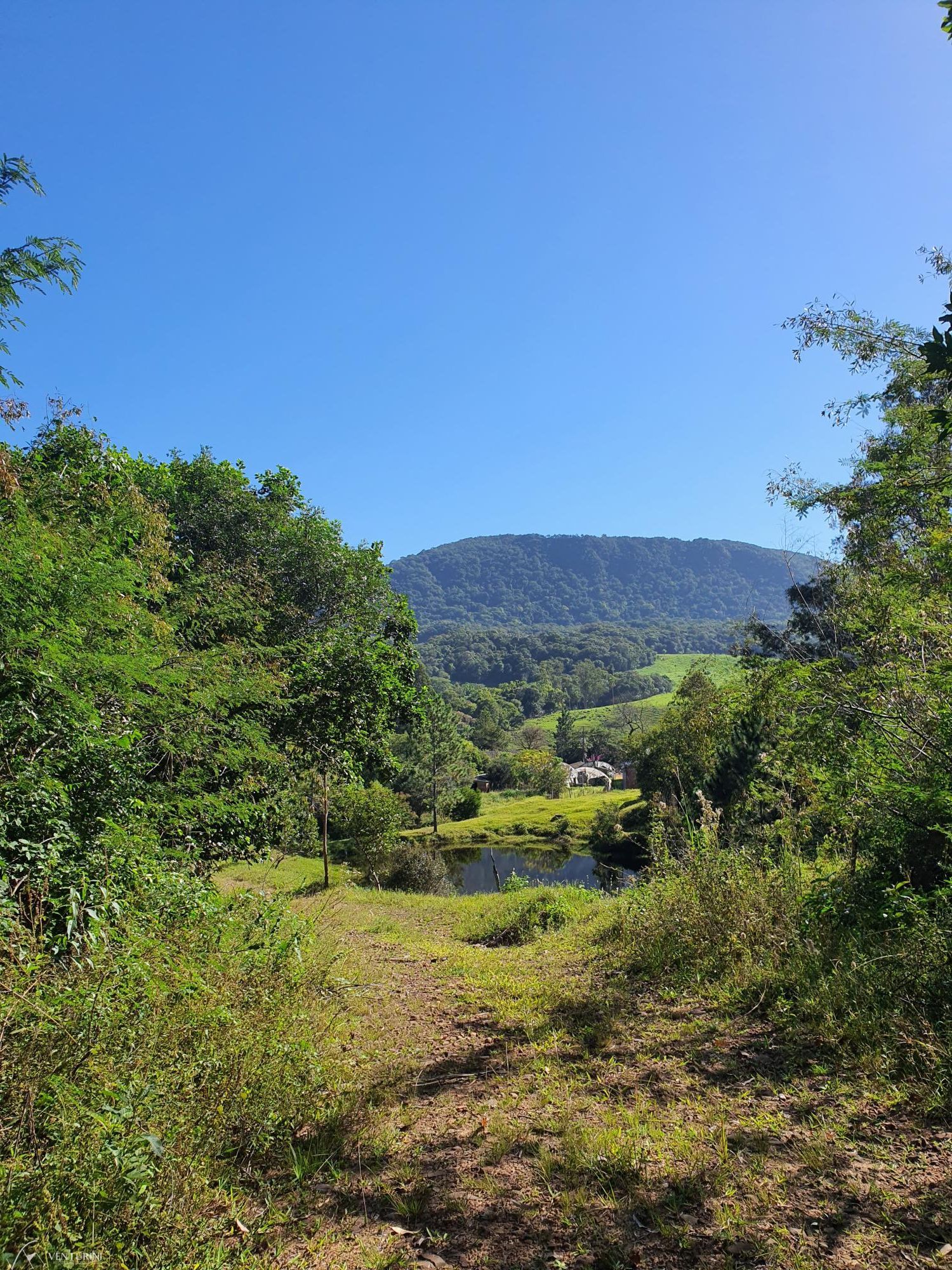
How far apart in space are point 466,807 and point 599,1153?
51.6 meters

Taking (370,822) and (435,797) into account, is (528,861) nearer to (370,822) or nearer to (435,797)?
(435,797)

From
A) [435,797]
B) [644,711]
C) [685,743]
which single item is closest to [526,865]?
[685,743]

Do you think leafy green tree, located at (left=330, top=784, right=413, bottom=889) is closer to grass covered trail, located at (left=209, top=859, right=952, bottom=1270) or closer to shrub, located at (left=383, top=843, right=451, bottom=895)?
shrub, located at (left=383, top=843, right=451, bottom=895)

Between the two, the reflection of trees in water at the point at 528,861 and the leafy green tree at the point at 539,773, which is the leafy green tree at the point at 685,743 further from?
the leafy green tree at the point at 539,773

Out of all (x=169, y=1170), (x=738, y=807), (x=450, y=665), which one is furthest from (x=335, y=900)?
(x=450, y=665)

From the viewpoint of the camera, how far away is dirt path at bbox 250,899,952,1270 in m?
2.68

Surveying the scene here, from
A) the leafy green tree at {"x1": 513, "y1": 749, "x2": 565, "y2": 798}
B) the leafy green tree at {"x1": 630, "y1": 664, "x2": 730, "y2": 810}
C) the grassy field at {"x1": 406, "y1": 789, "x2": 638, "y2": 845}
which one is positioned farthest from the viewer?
the leafy green tree at {"x1": 513, "y1": 749, "x2": 565, "y2": 798}

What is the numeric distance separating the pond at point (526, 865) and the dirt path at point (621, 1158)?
26173mm

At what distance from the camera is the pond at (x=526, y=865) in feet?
110

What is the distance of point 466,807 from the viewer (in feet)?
176

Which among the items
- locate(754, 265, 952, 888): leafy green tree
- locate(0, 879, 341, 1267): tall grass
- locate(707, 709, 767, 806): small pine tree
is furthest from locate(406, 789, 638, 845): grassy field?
locate(0, 879, 341, 1267): tall grass

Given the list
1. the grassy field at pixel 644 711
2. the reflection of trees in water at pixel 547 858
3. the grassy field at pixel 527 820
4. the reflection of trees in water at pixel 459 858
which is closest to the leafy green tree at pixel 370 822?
the reflection of trees in water at pixel 459 858

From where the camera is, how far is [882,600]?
250 inches

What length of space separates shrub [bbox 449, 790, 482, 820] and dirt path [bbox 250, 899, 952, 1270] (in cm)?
4868
